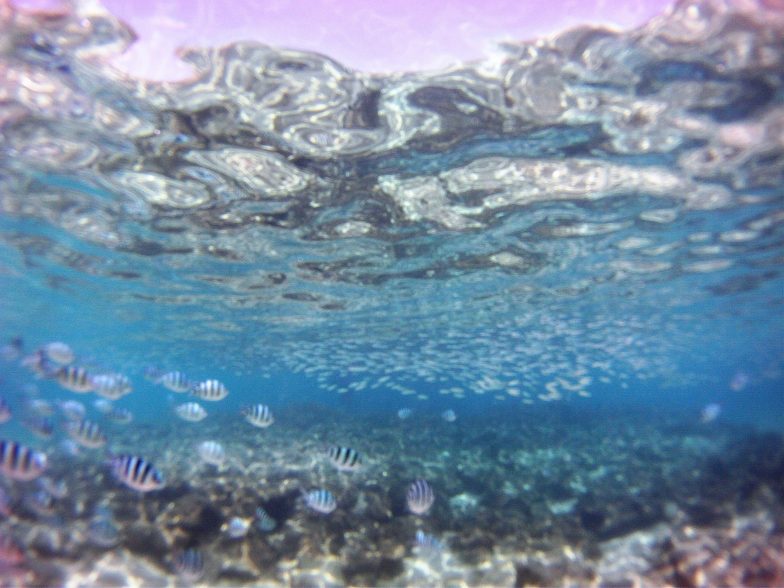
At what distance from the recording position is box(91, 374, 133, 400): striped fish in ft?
30.0

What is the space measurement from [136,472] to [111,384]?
341cm

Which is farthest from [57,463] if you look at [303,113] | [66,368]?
[303,113]

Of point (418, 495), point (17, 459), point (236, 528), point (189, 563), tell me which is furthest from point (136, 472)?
point (418, 495)

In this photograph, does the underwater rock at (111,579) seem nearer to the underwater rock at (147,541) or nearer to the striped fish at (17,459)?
the underwater rock at (147,541)

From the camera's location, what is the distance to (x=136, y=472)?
682 centimetres

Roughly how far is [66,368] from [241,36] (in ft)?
23.3

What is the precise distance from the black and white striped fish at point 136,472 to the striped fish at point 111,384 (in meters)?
2.59

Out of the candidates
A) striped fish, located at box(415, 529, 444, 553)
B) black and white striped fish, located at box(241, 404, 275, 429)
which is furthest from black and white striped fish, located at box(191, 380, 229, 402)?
striped fish, located at box(415, 529, 444, 553)

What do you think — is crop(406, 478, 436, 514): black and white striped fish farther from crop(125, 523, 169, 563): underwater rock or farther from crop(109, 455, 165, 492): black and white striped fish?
crop(125, 523, 169, 563): underwater rock

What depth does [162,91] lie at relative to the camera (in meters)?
9.10

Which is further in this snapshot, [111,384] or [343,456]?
[111,384]

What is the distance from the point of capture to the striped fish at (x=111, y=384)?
30.0 ft

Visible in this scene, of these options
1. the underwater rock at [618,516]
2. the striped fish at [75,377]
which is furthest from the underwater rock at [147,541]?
the underwater rock at [618,516]

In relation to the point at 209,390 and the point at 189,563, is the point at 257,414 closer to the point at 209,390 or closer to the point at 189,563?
the point at 209,390
